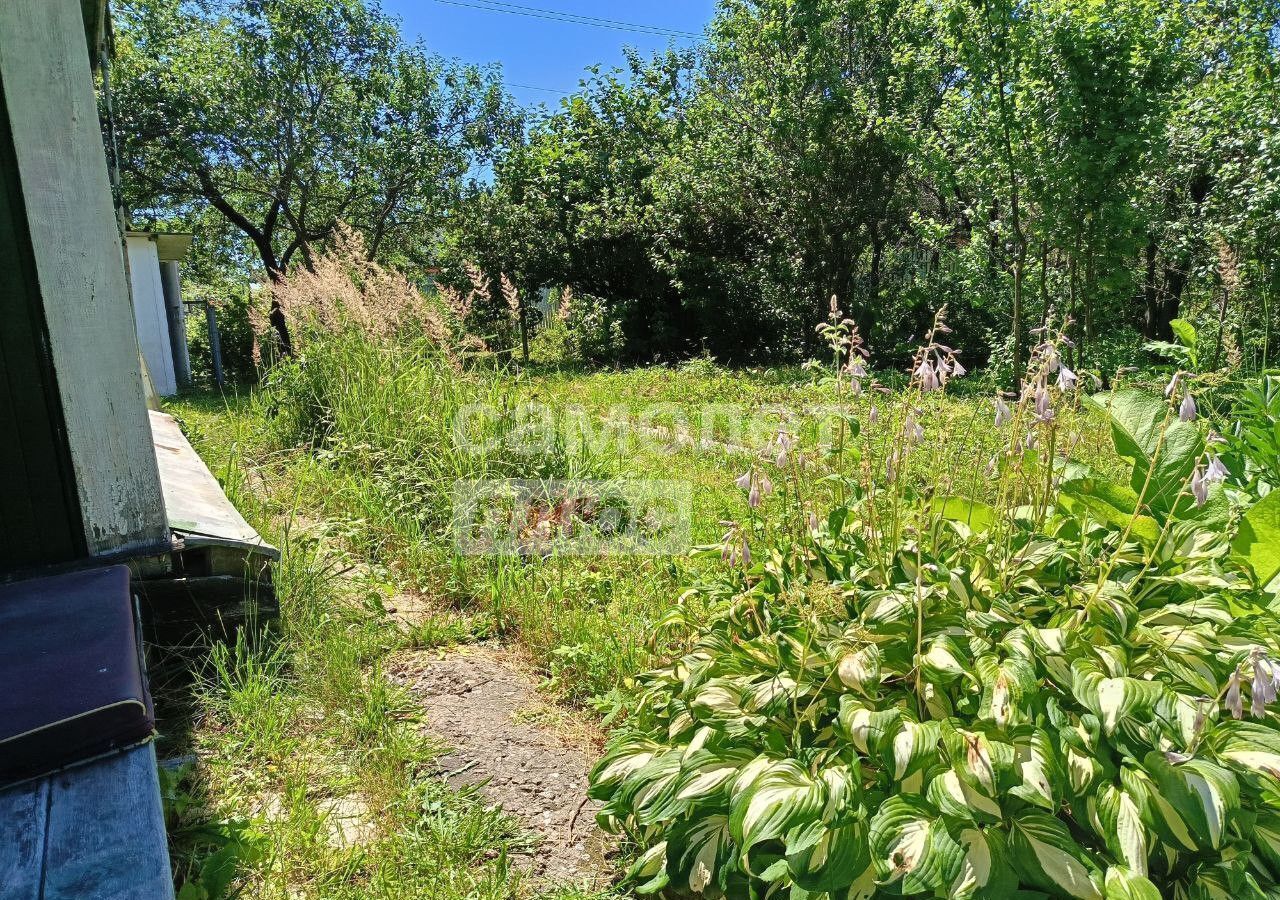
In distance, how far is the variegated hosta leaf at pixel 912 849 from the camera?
1.19m

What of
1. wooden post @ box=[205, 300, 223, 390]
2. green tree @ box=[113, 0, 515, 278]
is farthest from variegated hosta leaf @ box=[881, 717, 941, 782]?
wooden post @ box=[205, 300, 223, 390]

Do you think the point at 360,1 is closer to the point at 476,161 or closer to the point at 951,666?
the point at 476,161

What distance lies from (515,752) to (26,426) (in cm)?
157

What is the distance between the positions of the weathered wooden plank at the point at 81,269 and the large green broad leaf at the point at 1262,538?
2753 millimetres

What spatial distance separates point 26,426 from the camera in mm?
2006

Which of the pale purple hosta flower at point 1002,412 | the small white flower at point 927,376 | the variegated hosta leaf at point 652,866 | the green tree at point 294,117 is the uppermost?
the green tree at point 294,117

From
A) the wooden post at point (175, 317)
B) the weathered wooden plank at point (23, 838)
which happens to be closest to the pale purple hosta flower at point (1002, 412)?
the weathered wooden plank at point (23, 838)

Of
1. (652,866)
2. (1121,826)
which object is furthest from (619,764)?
(1121,826)

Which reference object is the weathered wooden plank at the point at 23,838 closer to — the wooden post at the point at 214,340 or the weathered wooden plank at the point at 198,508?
the weathered wooden plank at the point at 198,508

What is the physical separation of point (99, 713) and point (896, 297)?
11.8m

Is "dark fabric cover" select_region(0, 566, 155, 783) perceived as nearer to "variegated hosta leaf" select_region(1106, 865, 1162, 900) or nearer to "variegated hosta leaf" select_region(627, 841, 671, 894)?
"variegated hosta leaf" select_region(627, 841, 671, 894)

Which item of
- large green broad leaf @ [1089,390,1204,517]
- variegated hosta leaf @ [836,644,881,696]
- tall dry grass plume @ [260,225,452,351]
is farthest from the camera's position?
tall dry grass plume @ [260,225,452,351]

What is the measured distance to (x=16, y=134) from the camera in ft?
6.16

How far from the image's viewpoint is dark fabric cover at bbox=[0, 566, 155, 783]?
4.01 feet
